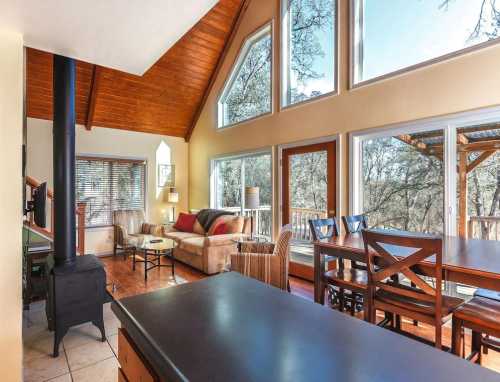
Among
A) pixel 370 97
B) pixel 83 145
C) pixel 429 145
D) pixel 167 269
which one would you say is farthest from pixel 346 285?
pixel 83 145

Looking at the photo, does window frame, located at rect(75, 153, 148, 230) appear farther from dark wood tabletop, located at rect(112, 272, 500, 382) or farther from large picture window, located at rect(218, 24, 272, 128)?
dark wood tabletop, located at rect(112, 272, 500, 382)

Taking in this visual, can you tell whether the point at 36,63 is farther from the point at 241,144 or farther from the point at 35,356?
the point at 35,356

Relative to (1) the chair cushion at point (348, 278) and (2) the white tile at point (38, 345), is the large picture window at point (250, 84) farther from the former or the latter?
(2) the white tile at point (38, 345)

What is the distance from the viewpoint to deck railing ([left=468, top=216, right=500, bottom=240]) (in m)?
2.62

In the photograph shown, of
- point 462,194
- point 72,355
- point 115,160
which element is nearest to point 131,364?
point 72,355

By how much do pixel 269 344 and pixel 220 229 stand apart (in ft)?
13.7

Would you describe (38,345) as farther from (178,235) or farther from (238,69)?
(238,69)

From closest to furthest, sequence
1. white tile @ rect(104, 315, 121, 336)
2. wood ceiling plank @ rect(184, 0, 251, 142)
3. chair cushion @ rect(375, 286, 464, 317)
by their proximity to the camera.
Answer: chair cushion @ rect(375, 286, 464, 317), white tile @ rect(104, 315, 121, 336), wood ceiling plank @ rect(184, 0, 251, 142)

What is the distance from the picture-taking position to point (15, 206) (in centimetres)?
180

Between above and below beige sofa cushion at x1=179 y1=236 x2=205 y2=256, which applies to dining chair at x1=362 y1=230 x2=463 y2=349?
above

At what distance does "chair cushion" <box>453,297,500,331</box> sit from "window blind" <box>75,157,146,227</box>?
6098mm

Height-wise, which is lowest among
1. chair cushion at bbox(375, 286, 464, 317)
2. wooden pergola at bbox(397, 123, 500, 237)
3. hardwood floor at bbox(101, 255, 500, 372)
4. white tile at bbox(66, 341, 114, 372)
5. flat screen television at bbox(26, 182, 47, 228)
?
white tile at bbox(66, 341, 114, 372)

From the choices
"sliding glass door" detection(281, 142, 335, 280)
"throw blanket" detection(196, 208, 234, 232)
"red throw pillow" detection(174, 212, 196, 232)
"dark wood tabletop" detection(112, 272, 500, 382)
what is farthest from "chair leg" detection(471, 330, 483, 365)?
"red throw pillow" detection(174, 212, 196, 232)

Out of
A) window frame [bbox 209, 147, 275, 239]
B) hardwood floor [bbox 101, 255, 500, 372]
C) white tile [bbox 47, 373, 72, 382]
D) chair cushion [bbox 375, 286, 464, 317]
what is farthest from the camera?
window frame [bbox 209, 147, 275, 239]
